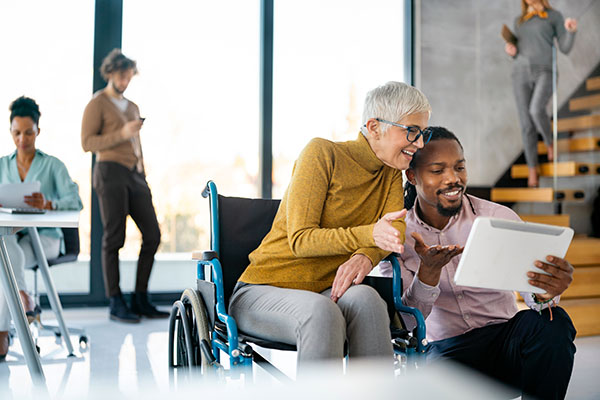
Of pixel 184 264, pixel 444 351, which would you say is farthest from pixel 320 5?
Result: pixel 444 351

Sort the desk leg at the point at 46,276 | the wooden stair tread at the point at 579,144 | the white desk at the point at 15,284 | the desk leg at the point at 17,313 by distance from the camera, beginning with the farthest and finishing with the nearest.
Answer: the wooden stair tread at the point at 579,144, the desk leg at the point at 46,276, the desk leg at the point at 17,313, the white desk at the point at 15,284

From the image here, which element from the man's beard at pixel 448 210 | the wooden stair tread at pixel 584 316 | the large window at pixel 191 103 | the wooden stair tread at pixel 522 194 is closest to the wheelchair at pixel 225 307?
the man's beard at pixel 448 210

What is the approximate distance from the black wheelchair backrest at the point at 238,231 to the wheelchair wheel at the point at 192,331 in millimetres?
120

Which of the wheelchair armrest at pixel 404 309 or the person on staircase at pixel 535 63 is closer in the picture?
the wheelchair armrest at pixel 404 309

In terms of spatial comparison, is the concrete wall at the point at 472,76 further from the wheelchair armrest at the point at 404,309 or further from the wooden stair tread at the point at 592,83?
the wheelchair armrest at the point at 404,309

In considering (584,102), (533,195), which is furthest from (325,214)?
(584,102)

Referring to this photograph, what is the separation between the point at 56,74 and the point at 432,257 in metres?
3.40

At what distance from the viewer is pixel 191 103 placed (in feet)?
14.5

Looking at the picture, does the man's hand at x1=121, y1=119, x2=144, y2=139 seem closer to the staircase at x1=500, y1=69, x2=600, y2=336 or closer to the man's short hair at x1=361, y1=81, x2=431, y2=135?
the man's short hair at x1=361, y1=81, x2=431, y2=135

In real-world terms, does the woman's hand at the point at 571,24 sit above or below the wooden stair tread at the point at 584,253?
above

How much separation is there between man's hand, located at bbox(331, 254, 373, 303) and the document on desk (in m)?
1.56

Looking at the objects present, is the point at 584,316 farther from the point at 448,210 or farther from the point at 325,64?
the point at 325,64

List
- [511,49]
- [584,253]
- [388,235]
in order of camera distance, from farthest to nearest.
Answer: [511,49]
[584,253]
[388,235]

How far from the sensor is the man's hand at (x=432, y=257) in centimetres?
154
